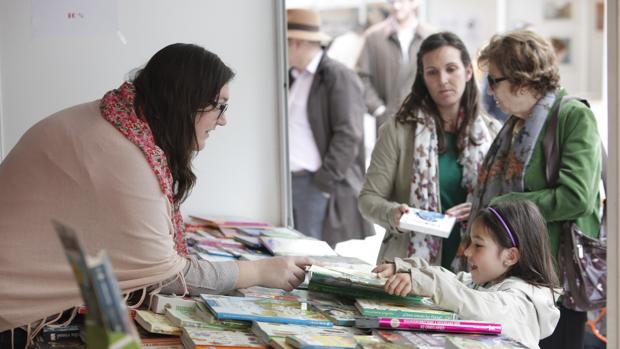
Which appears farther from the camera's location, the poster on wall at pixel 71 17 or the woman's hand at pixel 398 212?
the poster on wall at pixel 71 17

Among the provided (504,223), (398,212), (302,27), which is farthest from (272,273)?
(302,27)

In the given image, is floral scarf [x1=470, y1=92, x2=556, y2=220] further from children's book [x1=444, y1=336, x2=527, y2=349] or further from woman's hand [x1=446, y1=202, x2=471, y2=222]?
children's book [x1=444, y1=336, x2=527, y2=349]

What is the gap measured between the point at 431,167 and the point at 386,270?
1.13 metres

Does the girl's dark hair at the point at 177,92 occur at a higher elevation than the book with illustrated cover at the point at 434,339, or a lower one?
higher

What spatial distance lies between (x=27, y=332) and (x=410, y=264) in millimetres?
974

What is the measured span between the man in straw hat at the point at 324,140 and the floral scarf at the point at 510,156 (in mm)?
2221

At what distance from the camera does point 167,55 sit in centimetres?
236

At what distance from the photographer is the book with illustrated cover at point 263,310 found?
2.08m

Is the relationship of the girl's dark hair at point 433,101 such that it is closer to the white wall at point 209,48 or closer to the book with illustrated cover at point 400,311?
the white wall at point 209,48

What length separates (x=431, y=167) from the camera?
345 centimetres

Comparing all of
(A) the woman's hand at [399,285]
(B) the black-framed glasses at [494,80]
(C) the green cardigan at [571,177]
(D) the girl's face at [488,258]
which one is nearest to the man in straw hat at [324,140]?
(B) the black-framed glasses at [494,80]

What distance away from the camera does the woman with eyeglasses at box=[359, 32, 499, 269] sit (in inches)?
136

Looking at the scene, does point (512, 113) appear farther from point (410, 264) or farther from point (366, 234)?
point (366, 234)

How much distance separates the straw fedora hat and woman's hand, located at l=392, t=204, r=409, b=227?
2619 millimetres
